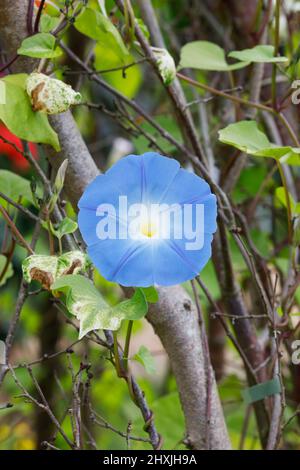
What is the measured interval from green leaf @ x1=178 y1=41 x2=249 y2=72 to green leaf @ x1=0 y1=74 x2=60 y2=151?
0.96ft

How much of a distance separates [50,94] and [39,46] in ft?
0.22

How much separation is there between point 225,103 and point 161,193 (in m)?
0.72

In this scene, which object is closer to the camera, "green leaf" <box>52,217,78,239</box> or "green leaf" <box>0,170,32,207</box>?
"green leaf" <box>52,217,78,239</box>

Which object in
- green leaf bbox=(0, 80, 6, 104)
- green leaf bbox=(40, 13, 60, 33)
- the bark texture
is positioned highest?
green leaf bbox=(40, 13, 60, 33)

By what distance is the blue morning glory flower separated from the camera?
1.79 feet

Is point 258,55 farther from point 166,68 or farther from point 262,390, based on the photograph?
point 262,390

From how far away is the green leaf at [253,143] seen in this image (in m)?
0.69

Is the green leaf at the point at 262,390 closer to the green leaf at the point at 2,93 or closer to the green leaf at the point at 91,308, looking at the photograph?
the green leaf at the point at 91,308

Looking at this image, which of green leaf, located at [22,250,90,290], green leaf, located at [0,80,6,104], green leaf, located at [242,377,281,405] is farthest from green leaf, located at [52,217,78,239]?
green leaf, located at [242,377,281,405]

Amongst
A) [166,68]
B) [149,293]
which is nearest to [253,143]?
[166,68]

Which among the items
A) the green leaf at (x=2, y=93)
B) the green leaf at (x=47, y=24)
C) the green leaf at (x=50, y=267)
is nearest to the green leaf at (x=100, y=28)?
the green leaf at (x=47, y=24)

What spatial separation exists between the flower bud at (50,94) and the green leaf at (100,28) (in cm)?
12

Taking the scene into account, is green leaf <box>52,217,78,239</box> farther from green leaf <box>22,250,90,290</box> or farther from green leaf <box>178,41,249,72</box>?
green leaf <box>178,41,249,72</box>

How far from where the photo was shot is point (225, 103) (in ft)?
4.16
